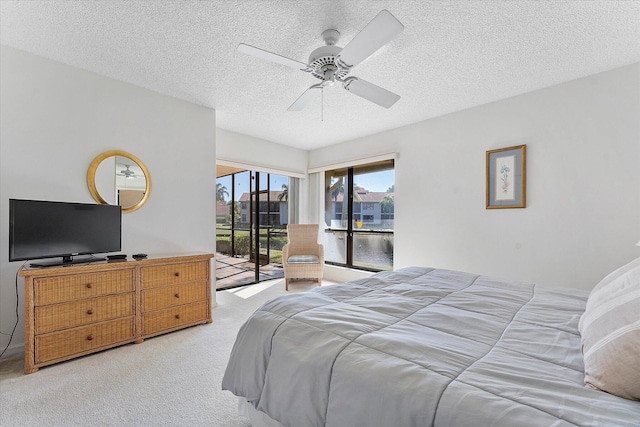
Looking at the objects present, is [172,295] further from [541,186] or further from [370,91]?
[541,186]

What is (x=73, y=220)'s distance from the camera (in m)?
2.33

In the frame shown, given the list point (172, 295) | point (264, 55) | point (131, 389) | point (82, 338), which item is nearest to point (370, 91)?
point (264, 55)

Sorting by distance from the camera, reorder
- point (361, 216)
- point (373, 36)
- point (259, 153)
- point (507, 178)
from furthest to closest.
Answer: point (361, 216)
point (259, 153)
point (507, 178)
point (373, 36)

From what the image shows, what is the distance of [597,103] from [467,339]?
9.59 ft

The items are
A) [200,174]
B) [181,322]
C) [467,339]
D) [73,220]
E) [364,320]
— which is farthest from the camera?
[200,174]

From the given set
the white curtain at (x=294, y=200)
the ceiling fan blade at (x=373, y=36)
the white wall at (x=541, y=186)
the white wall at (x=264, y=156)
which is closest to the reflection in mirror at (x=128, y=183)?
the white wall at (x=264, y=156)

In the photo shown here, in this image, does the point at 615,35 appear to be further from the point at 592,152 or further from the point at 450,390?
the point at 450,390

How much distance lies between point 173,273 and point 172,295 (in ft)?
0.70

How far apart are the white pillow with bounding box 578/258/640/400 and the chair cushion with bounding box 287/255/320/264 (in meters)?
3.64

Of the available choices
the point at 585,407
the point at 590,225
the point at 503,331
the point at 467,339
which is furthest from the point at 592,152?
the point at 585,407

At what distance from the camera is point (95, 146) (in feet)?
8.77

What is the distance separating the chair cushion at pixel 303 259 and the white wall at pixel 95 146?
1388mm

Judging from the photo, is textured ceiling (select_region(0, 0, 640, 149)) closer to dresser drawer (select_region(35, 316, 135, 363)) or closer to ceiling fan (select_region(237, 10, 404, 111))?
ceiling fan (select_region(237, 10, 404, 111))

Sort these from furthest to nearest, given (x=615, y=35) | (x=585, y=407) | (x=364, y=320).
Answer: (x=615, y=35) < (x=364, y=320) < (x=585, y=407)
